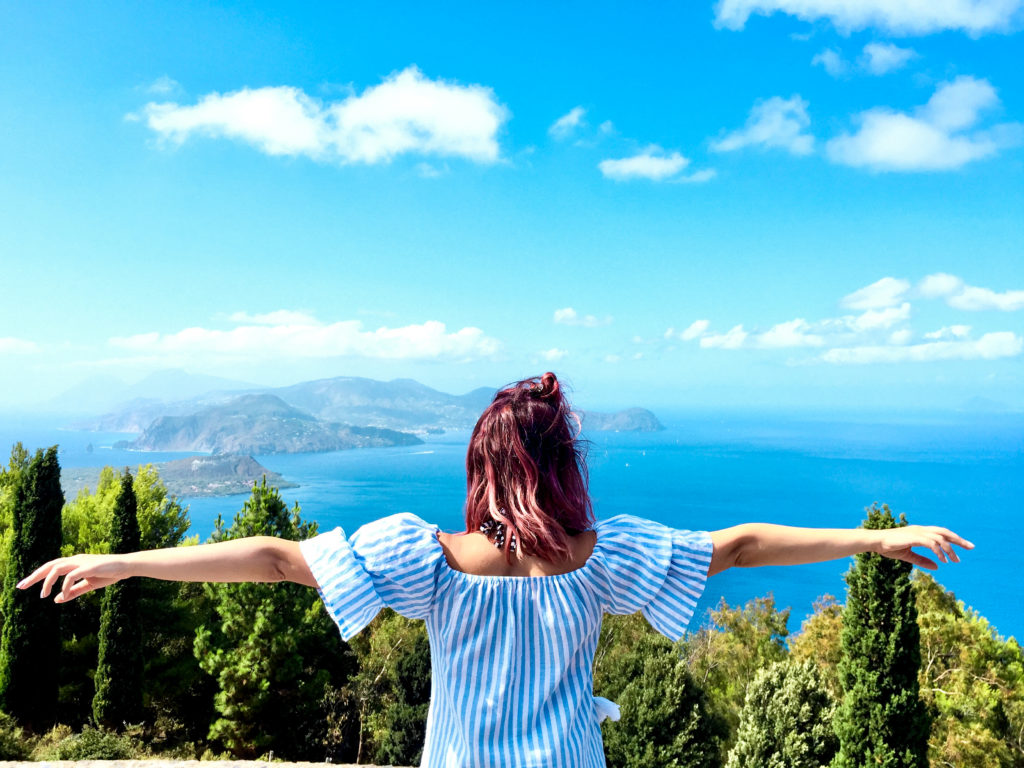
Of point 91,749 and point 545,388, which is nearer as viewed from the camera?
point 545,388

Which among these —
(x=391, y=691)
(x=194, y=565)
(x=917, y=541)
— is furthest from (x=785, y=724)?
(x=391, y=691)

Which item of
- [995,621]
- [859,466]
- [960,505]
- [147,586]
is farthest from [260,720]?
[859,466]

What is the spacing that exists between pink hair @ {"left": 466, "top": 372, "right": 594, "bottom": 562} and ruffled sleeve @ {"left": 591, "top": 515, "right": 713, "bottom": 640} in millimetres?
74

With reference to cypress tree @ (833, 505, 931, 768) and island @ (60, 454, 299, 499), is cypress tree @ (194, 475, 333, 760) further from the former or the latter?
island @ (60, 454, 299, 499)

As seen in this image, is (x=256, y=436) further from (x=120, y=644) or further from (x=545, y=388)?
(x=545, y=388)

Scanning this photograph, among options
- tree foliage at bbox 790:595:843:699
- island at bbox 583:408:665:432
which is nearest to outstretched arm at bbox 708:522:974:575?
tree foliage at bbox 790:595:843:699

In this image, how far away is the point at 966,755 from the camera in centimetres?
1184

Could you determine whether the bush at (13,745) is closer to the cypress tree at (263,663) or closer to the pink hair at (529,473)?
the cypress tree at (263,663)

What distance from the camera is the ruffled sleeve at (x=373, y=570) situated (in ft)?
4.55

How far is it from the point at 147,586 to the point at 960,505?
10029 centimetres

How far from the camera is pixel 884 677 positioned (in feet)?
26.6

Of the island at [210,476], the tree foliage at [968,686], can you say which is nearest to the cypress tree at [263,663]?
the tree foliage at [968,686]

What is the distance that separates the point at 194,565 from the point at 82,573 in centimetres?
21

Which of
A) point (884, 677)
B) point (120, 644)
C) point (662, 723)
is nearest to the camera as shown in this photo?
point (884, 677)
